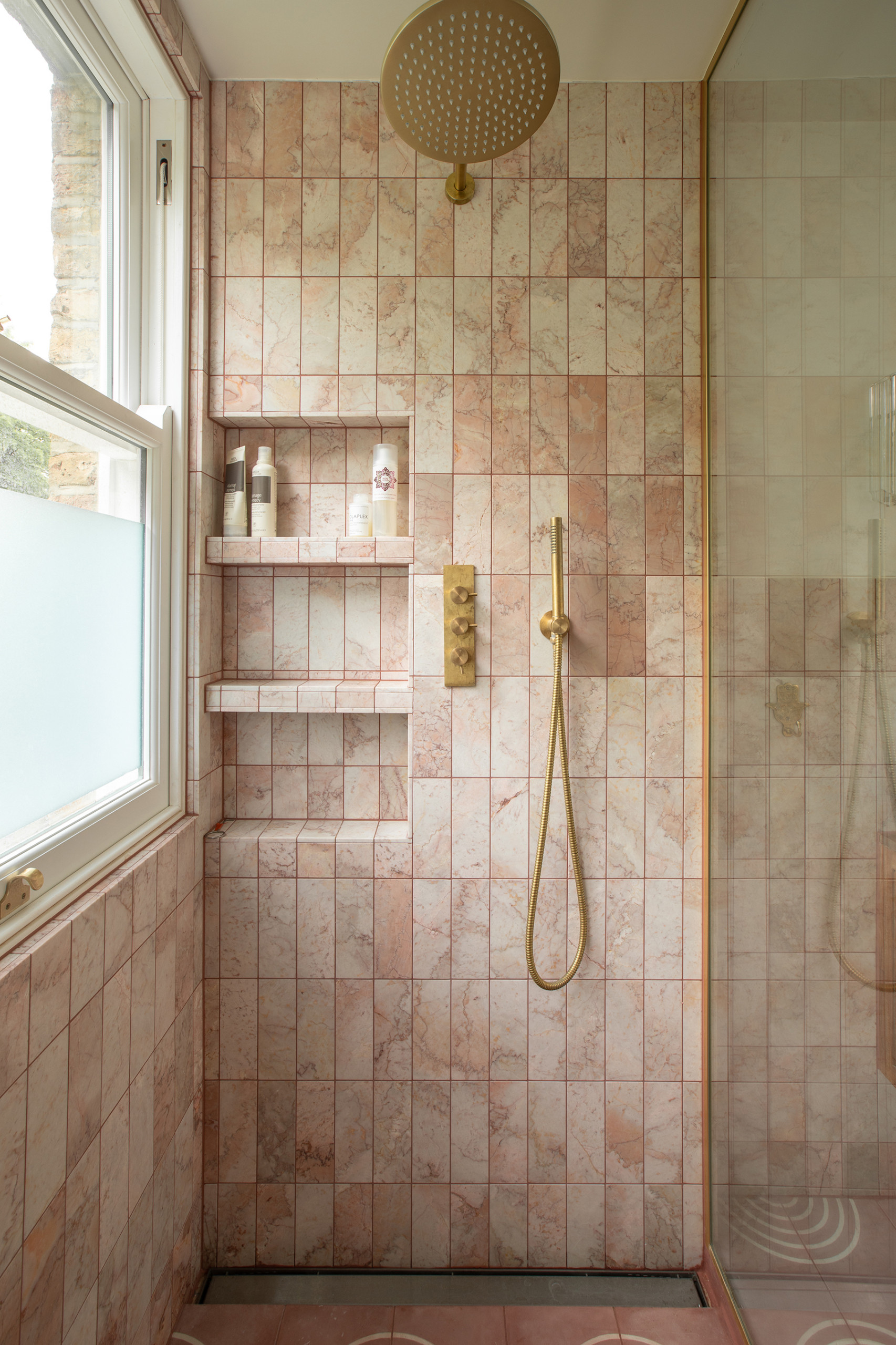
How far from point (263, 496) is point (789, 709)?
1.07m

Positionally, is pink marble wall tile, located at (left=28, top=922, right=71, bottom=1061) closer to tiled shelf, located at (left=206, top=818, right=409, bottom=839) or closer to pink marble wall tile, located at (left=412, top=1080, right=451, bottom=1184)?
tiled shelf, located at (left=206, top=818, right=409, bottom=839)

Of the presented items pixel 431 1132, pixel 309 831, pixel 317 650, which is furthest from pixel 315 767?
pixel 431 1132

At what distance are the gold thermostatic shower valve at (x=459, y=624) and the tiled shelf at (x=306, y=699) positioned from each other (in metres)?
0.11

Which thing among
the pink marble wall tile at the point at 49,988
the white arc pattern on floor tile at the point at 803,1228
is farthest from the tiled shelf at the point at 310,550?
the white arc pattern on floor tile at the point at 803,1228

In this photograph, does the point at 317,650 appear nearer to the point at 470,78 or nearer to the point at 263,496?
the point at 263,496

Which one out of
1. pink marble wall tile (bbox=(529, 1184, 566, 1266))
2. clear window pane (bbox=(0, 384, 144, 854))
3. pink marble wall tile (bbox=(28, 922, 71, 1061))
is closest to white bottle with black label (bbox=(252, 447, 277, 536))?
clear window pane (bbox=(0, 384, 144, 854))

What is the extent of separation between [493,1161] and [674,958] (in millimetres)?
556

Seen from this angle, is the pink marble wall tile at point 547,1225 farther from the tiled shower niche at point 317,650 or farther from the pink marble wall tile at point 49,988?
the pink marble wall tile at point 49,988

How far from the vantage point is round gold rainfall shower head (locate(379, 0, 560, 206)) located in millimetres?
966

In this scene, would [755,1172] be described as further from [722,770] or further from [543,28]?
[543,28]

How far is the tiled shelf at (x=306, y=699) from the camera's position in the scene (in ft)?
4.62

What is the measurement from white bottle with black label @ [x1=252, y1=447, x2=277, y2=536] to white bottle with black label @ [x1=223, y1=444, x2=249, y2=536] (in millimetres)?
21

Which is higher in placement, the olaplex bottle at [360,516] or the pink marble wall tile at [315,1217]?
the olaplex bottle at [360,516]

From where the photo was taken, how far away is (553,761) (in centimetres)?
136
